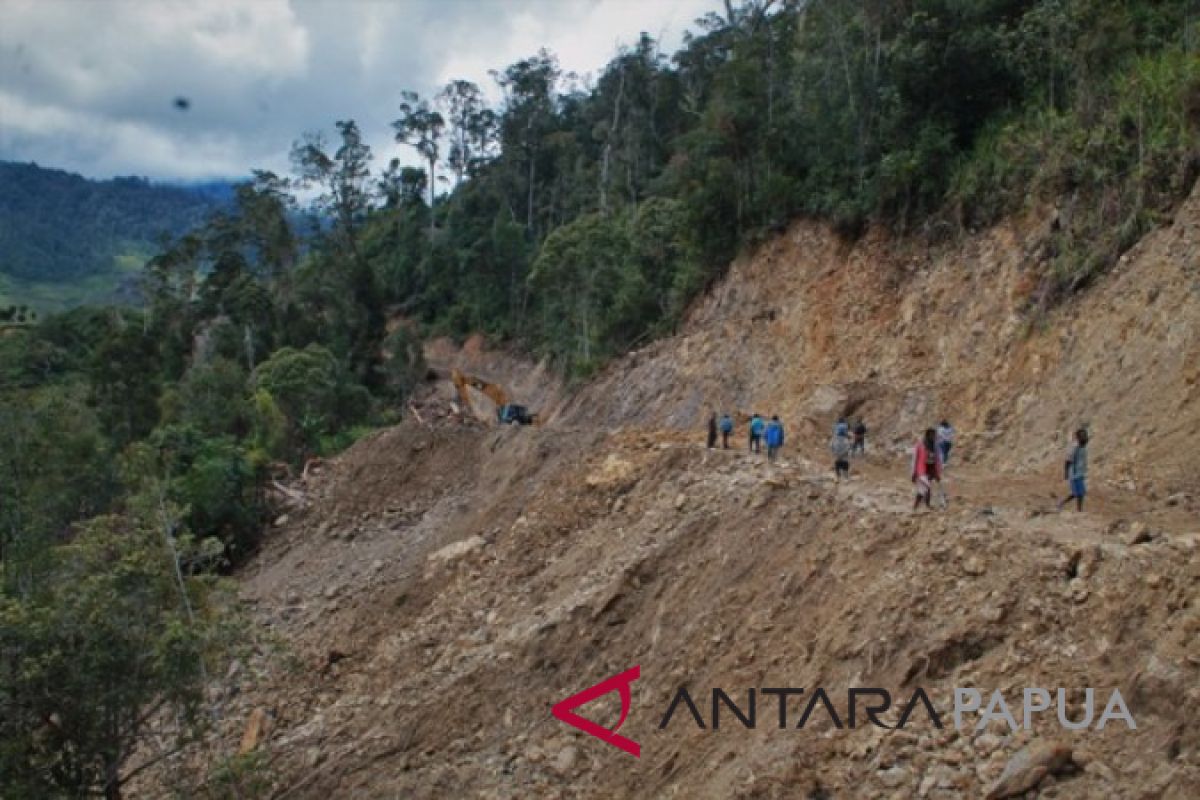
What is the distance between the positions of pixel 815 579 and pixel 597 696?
8.67 feet

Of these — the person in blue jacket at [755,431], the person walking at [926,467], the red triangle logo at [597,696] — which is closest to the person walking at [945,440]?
the person in blue jacket at [755,431]

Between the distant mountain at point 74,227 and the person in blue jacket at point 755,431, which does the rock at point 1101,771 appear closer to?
the person in blue jacket at point 755,431

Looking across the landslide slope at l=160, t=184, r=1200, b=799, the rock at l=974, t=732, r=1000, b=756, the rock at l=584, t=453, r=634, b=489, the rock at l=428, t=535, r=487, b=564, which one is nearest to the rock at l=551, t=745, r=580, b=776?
the landslide slope at l=160, t=184, r=1200, b=799

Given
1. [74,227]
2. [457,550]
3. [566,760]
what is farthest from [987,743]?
[74,227]

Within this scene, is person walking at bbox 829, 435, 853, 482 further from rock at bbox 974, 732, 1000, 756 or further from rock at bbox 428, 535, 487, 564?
rock at bbox 428, 535, 487, 564

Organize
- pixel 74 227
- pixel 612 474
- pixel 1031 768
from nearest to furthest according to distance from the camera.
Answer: pixel 1031 768 → pixel 612 474 → pixel 74 227

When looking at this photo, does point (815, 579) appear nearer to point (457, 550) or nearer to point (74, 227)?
point (457, 550)

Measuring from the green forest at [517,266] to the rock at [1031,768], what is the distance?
8.39 meters

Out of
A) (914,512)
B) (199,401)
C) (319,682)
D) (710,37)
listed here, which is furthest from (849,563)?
(710,37)

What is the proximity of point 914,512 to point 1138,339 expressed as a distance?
17.6 feet

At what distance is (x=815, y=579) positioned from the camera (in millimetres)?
8719

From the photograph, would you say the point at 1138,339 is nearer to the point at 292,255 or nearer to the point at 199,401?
the point at 199,401

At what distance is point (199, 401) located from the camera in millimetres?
29344

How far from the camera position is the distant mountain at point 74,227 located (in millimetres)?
110438
